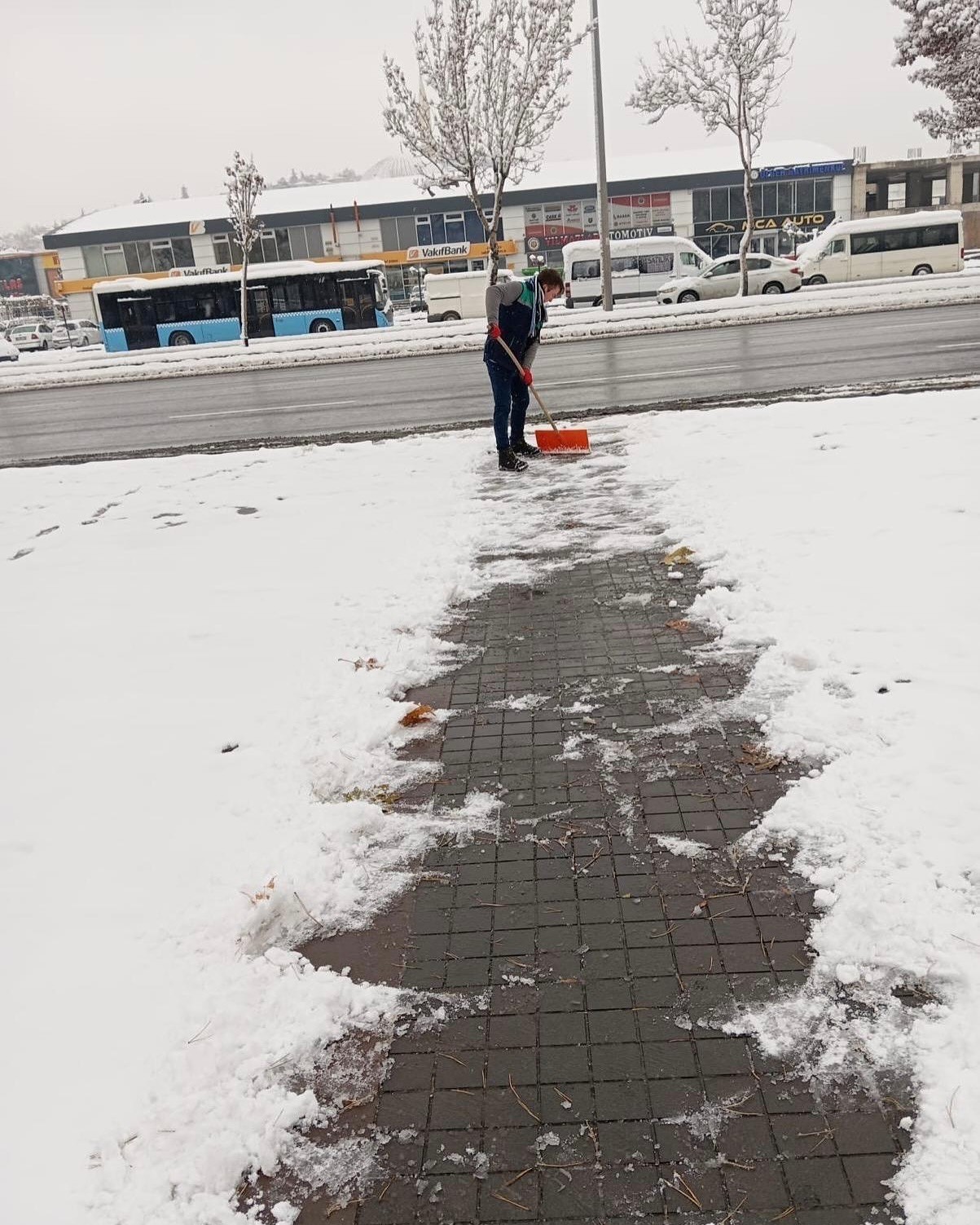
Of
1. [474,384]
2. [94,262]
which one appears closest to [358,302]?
[474,384]

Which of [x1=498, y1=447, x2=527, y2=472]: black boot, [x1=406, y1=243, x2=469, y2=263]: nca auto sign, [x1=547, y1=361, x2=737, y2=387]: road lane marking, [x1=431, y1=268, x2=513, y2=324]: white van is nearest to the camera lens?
[x1=498, y1=447, x2=527, y2=472]: black boot

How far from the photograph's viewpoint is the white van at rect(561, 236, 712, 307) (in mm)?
37031

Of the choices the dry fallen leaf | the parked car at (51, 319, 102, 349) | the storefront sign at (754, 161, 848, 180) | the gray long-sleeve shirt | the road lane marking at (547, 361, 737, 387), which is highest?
the storefront sign at (754, 161, 848, 180)

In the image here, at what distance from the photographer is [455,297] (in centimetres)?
3575

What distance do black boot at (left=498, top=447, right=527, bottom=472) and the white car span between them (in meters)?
25.7

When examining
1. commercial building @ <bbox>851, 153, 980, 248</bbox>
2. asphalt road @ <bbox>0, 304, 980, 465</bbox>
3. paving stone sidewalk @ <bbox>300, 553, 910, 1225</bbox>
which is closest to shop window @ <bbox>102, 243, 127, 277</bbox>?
asphalt road @ <bbox>0, 304, 980, 465</bbox>

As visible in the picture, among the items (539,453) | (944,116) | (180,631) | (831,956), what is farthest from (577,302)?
(831,956)

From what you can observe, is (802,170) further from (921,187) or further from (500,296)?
(500,296)

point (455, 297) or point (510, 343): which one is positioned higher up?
point (455, 297)

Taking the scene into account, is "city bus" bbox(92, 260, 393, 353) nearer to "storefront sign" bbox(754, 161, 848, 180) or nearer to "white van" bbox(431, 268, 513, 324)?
"white van" bbox(431, 268, 513, 324)

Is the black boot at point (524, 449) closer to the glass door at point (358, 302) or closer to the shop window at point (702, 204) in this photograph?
the glass door at point (358, 302)

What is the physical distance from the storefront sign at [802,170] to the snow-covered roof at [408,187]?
316 millimetres

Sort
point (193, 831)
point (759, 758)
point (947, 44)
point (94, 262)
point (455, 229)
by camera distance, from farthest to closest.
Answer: point (94, 262) → point (455, 229) → point (947, 44) → point (759, 758) → point (193, 831)

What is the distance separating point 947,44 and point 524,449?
73.3 feet
